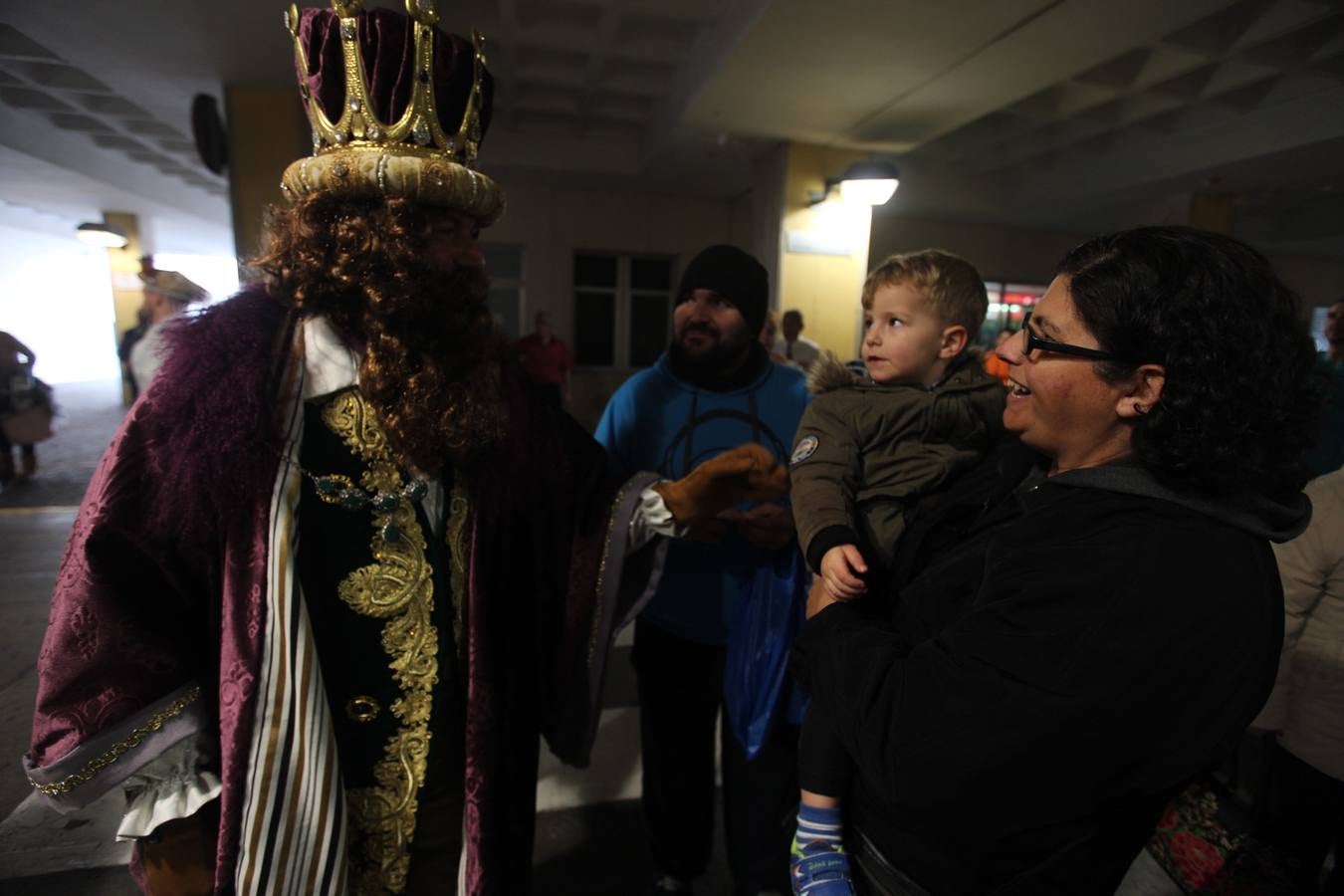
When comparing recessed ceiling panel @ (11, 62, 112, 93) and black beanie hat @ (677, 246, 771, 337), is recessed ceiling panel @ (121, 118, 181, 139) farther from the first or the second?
black beanie hat @ (677, 246, 771, 337)

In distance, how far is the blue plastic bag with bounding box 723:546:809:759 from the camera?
157cm

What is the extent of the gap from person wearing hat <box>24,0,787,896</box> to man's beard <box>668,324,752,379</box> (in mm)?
568

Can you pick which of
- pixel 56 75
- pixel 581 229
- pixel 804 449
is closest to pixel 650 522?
pixel 804 449

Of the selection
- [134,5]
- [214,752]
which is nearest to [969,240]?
[134,5]

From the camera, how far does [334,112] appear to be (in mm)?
1166

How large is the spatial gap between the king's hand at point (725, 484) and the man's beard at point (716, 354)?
1.73ft

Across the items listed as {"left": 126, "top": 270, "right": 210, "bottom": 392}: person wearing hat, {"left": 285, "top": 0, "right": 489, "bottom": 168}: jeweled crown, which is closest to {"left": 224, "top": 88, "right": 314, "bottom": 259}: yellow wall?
{"left": 126, "top": 270, "right": 210, "bottom": 392}: person wearing hat

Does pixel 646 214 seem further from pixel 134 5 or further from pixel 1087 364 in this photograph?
pixel 1087 364

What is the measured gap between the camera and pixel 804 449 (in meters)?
1.41

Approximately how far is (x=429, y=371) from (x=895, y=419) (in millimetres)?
996

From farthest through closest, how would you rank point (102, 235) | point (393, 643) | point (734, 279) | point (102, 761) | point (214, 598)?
point (102, 235), point (734, 279), point (393, 643), point (214, 598), point (102, 761)

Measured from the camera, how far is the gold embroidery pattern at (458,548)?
1.19 meters

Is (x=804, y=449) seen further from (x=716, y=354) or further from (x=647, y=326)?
(x=647, y=326)

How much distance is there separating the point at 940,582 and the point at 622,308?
987cm
